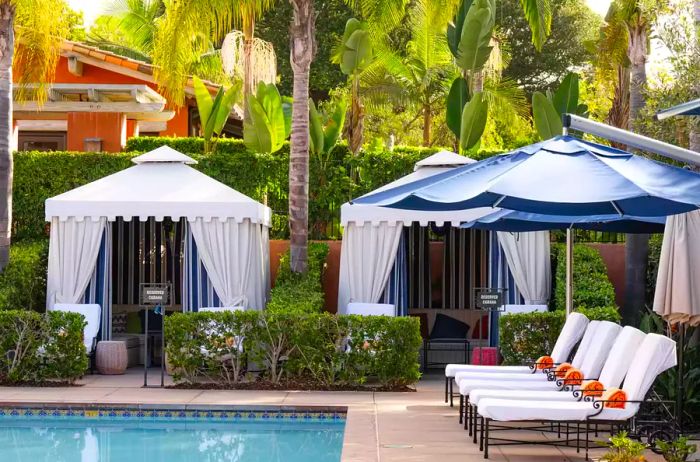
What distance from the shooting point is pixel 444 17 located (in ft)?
62.6

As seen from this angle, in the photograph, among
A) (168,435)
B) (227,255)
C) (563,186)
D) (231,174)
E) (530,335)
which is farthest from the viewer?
(231,174)

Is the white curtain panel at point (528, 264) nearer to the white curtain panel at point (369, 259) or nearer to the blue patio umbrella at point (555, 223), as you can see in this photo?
the white curtain panel at point (369, 259)

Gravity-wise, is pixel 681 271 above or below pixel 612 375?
above

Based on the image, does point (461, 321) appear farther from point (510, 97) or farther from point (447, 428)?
point (510, 97)

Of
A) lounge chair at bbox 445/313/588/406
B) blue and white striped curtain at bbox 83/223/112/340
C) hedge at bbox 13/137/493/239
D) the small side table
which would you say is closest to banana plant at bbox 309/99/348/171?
hedge at bbox 13/137/493/239

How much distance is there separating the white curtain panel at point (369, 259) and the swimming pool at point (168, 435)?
4.58 m

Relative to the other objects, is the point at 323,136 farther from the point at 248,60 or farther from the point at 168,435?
the point at 168,435

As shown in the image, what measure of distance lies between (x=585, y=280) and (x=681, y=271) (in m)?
7.92

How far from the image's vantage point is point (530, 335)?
15.5 m

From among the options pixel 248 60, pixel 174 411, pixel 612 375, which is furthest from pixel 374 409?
pixel 248 60

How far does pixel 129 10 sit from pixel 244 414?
26.5 metres

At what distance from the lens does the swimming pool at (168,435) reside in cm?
Answer: 1177

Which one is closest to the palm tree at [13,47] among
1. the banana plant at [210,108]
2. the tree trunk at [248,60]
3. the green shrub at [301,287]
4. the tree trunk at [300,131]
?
the banana plant at [210,108]

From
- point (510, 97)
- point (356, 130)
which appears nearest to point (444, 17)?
point (356, 130)
